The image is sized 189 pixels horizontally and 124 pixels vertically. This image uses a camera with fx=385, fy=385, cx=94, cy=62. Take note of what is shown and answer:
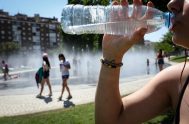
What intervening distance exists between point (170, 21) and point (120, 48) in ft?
1.21

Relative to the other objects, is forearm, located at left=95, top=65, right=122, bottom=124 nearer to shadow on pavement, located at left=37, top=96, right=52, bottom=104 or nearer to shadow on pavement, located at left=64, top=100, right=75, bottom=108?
shadow on pavement, located at left=64, top=100, right=75, bottom=108

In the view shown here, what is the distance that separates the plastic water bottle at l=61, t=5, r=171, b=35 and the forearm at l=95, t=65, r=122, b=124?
29 centimetres

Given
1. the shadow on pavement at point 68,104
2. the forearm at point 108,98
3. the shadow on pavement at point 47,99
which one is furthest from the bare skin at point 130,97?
the shadow on pavement at point 47,99

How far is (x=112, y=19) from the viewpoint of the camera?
2324 mm

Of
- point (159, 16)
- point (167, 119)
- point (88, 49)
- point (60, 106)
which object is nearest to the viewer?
point (159, 16)

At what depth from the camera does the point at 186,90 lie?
2.01 metres

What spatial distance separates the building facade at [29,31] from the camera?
5645 inches

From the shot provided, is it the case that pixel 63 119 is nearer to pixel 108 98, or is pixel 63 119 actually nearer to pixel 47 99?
pixel 47 99

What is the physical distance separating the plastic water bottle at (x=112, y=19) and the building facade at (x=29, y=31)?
449 ft

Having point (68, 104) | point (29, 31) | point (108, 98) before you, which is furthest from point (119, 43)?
point (29, 31)

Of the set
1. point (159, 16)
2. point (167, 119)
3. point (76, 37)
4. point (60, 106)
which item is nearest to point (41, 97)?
point (60, 106)

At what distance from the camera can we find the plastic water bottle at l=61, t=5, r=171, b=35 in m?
2.22

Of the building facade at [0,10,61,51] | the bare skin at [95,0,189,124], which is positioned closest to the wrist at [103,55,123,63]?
the bare skin at [95,0,189,124]

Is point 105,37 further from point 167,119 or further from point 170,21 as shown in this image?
point 167,119
